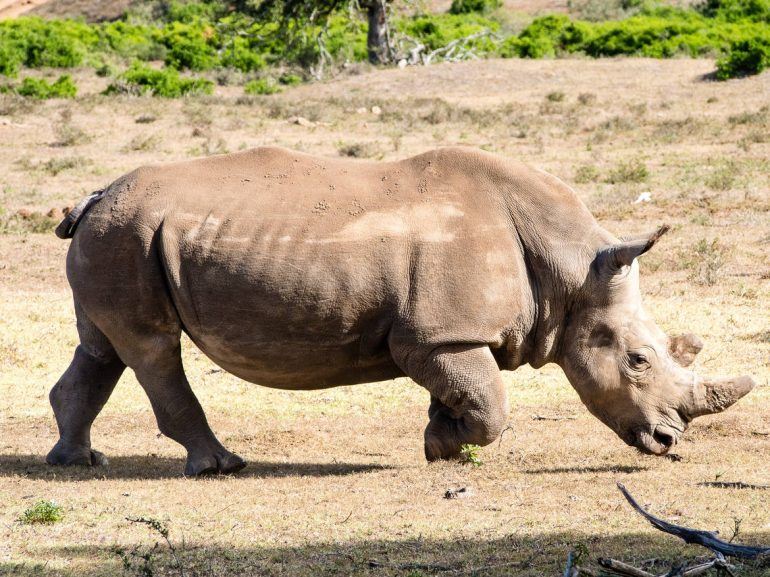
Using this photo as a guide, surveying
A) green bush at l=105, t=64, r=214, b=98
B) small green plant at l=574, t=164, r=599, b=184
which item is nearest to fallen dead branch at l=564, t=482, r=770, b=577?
small green plant at l=574, t=164, r=599, b=184

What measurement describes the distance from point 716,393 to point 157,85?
25.5m

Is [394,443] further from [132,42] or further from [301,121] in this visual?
[132,42]

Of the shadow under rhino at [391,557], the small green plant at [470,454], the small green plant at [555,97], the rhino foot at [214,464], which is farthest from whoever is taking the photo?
the small green plant at [555,97]

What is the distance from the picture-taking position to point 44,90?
1156 inches

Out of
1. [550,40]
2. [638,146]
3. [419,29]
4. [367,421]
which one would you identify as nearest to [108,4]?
[419,29]

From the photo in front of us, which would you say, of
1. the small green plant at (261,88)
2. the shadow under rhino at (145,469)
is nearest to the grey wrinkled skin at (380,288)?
the shadow under rhino at (145,469)

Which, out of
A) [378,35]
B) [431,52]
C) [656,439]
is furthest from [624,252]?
[431,52]

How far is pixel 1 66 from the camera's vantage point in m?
34.7

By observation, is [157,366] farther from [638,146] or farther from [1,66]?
[1,66]

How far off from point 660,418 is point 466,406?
1225mm

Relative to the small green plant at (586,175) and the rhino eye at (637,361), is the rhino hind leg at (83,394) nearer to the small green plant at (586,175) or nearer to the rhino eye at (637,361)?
the rhino eye at (637,361)

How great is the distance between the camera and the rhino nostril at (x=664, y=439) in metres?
7.78

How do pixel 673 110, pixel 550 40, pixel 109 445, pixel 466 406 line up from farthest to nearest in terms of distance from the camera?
pixel 550 40, pixel 673 110, pixel 109 445, pixel 466 406

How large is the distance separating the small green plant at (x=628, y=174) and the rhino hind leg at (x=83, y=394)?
1212 centimetres
